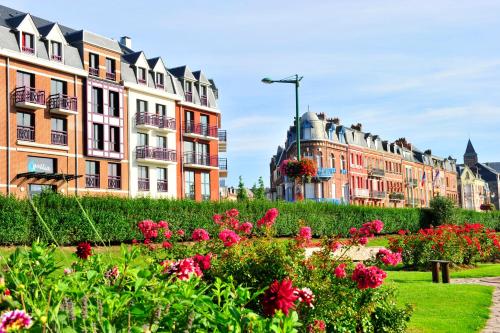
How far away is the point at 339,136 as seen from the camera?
67.3 metres

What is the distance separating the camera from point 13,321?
2.74 meters

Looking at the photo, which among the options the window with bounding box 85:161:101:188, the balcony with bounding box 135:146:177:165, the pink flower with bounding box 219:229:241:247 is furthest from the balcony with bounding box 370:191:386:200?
the pink flower with bounding box 219:229:241:247

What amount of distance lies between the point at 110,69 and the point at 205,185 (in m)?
12.4

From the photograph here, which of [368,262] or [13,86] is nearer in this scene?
[368,262]

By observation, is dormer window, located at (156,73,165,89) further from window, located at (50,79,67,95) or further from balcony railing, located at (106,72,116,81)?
window, located at (50,79,67,95)

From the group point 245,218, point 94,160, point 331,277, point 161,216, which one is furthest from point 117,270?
point 94,160

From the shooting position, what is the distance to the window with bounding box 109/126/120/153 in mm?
37438

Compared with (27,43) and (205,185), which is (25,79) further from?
(205,185)

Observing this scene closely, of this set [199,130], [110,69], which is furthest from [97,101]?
[199,130]

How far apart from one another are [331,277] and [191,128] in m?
Result: 36.5

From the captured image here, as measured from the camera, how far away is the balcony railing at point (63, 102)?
109 ft

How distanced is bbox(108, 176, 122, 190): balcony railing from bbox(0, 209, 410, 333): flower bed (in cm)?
2563

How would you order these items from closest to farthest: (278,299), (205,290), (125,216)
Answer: (278,299) → (205,290) → (125,216)

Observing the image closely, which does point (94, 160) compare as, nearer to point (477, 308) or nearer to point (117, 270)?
point (477, 308)
